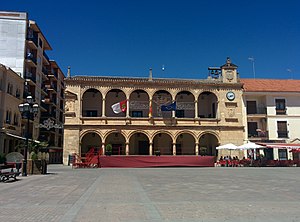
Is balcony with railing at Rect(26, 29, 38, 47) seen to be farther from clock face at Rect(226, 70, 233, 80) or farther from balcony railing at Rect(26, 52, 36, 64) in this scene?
clock face at Rect(226, 70, 233, 80)

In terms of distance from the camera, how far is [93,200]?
372 inches

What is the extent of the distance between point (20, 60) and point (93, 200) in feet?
113

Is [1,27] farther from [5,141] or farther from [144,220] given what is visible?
[144,220]

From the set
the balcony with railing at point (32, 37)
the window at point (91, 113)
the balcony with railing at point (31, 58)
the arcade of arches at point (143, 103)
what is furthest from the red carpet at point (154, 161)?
the balcony with railing at point (32, 37)

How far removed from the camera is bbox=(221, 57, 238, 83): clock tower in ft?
128

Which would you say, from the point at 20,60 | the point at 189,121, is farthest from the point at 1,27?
the point at 189,121

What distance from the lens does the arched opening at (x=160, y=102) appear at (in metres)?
38.6

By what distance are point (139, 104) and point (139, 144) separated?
5.21 meters

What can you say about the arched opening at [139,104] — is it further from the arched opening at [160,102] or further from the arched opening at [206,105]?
the arched opening at [206,105]

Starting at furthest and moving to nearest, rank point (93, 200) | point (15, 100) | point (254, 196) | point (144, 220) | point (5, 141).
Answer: point (15, 100)
point (5, 141)
point (254, 196)
point (93, 200)
point (144, 220)

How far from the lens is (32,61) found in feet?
134

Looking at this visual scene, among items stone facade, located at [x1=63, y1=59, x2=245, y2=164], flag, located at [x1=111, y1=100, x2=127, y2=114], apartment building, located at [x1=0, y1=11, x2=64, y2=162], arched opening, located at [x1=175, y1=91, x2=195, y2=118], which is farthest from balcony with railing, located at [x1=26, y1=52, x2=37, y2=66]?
arched opening, located at [x1=175, y1=91, x2=195, y2=118]

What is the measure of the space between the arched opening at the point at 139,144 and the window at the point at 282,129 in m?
16.3

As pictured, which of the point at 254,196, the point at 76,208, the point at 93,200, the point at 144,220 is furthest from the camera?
the point at 254,196
